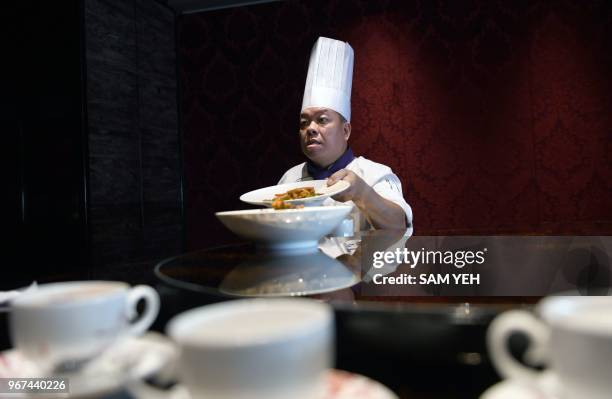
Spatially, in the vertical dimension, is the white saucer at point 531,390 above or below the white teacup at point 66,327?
below

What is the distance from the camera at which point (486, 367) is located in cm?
50

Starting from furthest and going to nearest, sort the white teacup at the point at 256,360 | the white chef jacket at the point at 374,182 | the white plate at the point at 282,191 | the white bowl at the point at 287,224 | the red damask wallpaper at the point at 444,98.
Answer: the red damask wallpaper at the point at 444,98 < the white chef jacket at the point at 374,182 < the white plate at the point at 282,191 < the white bowl at the point at 287,224 < the white teacup at the point at 256,360

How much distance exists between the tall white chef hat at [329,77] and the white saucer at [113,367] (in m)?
2.46

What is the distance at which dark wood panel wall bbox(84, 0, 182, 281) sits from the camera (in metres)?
3.45

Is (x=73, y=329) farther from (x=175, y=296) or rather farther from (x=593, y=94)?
(x=593, y=94)

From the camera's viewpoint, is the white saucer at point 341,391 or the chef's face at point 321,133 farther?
the chef's face at point 321,133

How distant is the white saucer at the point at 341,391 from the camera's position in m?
0.35

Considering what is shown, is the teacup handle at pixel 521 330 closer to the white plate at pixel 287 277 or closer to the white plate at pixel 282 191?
the white plate at pixel 287 277

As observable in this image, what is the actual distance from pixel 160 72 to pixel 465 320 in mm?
4161

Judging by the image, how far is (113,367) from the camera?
45cm

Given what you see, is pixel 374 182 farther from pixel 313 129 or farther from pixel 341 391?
pixel 341 391

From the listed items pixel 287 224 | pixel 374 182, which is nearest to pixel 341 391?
pixel 287 224

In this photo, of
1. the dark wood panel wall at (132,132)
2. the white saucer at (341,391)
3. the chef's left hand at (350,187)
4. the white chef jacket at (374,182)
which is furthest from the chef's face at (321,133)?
the white saucer at (341,391)

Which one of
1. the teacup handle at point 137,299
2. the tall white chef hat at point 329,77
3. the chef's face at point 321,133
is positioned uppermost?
the tall white chef hat at point 329,77
